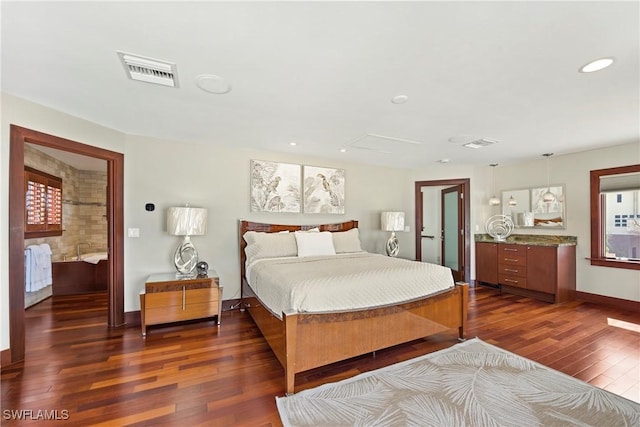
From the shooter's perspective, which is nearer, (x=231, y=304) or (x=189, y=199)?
(x=189, y=199)

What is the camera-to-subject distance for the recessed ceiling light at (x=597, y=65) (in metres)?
1.83

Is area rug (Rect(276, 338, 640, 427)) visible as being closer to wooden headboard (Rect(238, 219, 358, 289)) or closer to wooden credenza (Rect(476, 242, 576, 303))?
wooden headboard (Rect(238, 219, 358, 289))

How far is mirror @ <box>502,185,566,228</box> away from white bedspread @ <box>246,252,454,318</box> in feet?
10.8

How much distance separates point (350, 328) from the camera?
224 centimetres

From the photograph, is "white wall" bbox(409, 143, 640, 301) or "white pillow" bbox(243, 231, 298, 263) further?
"white wall" bbox(409, 143, 640, 301)

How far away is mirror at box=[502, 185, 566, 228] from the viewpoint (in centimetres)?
462

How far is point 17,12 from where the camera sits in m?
1.40

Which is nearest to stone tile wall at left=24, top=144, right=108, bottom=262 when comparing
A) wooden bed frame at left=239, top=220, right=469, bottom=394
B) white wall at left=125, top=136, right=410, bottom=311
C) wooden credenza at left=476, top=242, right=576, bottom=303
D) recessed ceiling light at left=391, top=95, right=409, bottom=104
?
white wall at left=125, top=136, right=410, bottom=311

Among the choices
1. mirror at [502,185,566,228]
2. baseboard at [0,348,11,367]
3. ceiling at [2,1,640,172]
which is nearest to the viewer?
ceiling at [2,1,640,172]

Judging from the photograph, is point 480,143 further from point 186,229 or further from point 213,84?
point 186,229

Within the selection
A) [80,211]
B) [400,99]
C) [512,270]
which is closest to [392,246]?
[512,270]

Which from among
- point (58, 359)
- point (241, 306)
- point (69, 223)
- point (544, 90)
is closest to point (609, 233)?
point (544, 90)

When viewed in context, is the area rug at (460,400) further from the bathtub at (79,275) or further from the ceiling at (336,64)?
the bathtub at (79,275)

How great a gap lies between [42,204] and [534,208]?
845cm
